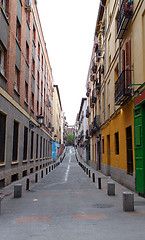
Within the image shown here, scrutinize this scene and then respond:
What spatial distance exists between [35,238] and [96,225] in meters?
1.61

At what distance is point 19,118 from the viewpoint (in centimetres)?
1598

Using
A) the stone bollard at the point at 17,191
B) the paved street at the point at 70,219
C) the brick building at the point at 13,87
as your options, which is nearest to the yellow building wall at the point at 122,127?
the paved street at the point at 70,219

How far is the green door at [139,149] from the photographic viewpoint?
9.41 m

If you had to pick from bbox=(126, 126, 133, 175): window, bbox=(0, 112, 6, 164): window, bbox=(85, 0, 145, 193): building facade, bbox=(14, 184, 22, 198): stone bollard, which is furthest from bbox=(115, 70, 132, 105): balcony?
bbox=(14, 184, 22, 198): stone bollard

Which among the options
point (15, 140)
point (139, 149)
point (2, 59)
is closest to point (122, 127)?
point (139, 149)

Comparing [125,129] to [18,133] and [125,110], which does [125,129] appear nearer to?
[125,110]

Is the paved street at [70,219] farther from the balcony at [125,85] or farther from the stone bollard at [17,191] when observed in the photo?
the balcony at [125,85]

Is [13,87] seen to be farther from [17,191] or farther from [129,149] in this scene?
[129,149]

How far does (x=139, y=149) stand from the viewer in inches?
387

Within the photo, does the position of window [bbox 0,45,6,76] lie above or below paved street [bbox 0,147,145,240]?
above

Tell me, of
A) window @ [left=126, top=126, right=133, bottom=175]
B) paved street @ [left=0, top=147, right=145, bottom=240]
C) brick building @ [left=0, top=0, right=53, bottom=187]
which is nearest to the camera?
paved street @ [left=0, top=147, right=145, bottom=240]

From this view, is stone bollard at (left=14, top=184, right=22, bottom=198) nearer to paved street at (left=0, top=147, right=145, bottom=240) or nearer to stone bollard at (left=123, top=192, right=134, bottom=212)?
paved street at (left=0, top=147, right=145, bottom=240)

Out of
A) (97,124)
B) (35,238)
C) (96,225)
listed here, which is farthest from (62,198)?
(97,124)

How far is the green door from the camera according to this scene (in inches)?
370
